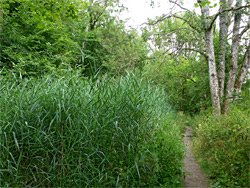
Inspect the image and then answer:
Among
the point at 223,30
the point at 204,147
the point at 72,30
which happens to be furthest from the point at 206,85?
the point at 72,30

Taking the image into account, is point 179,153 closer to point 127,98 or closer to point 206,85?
point 127,98

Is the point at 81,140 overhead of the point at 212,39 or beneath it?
beneath

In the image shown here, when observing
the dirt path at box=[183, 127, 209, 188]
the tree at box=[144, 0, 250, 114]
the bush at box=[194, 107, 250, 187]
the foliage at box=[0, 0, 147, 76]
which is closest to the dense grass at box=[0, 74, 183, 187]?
the dirt path at box=[183, 127, 209, 188]

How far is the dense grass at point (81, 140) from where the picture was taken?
234 centimetres

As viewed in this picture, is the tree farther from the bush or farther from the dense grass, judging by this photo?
the dense grass

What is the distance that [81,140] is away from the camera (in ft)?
8.27

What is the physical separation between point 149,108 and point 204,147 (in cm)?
218

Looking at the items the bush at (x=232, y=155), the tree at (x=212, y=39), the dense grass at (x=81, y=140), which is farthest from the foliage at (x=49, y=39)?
the bush at (x=232, y=155)

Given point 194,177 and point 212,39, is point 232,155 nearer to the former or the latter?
point 194,177

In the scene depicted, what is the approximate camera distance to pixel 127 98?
3.02 m

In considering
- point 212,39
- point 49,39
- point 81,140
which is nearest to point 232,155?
point 81,140

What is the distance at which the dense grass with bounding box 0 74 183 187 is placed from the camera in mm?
2344

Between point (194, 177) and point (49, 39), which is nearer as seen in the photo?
point (194, 177)

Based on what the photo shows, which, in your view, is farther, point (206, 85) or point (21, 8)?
point (206, 85)
